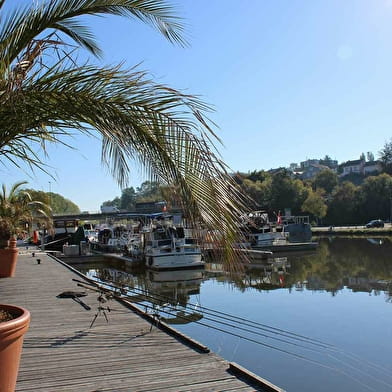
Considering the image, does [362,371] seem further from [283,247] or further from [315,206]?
[315,206]

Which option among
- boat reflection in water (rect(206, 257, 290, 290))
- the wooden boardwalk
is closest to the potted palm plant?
the wooden boardwalk

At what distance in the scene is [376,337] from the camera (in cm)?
1145

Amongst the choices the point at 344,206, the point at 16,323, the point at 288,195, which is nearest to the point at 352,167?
the point at 344,206

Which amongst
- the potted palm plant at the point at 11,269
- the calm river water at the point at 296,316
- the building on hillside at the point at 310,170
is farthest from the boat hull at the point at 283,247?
the building on hillside at the point at 310,170

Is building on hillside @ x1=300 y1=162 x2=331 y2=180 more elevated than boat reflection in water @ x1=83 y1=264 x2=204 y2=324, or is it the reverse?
building on hillside @ x1=300 y1=162 x2=331 y2=180

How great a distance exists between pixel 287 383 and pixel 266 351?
72.1 inches

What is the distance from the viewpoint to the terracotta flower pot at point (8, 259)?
1294 cm

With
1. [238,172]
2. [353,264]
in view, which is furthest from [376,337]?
[353,264]

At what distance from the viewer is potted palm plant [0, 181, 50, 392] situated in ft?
11.7

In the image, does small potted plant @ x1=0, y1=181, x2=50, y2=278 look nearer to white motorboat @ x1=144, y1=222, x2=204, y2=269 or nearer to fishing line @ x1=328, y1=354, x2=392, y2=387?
fishing line @ x1=328, y1=354, x2=392, y2=387

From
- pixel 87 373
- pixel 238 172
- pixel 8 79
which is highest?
pixel 8 79

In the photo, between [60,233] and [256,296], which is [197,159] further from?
[60,233]

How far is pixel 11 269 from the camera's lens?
1349cm

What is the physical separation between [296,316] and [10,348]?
454 inches
